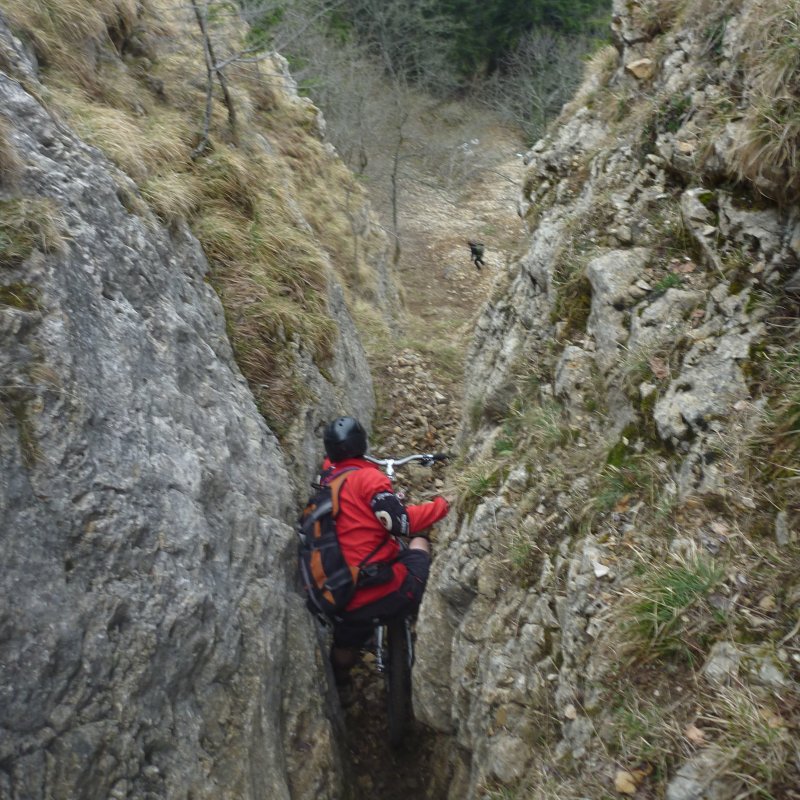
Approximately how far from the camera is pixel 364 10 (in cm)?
2431

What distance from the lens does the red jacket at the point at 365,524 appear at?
4.81 m

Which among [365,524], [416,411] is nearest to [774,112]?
[365,524]

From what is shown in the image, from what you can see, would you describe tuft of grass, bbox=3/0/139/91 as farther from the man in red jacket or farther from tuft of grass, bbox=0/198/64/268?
the man in red jacket

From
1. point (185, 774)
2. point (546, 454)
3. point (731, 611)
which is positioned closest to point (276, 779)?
point (185, 774)

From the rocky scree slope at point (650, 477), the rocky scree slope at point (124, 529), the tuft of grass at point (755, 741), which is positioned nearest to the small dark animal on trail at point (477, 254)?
the rocky scree slope at point (650, 477)

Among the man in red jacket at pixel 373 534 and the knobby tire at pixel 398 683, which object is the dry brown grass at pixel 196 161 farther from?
the knobby tire at pixel 398 683

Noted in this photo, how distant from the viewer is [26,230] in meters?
4.02

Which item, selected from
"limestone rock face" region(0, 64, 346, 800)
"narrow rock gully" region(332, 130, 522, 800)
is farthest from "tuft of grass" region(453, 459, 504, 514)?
"limestone rock face" region(0, 64, 346, 800)

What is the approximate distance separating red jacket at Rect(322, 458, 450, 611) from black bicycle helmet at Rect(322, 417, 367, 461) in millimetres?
249

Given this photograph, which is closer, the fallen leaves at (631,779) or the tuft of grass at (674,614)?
the fallen leaves at (631,779)

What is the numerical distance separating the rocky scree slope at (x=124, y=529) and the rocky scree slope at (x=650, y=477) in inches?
47.6

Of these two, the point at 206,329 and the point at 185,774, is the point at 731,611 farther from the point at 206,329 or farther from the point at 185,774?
the point at 206,329

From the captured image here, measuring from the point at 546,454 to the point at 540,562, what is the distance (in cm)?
77

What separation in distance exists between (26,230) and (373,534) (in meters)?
3.16
